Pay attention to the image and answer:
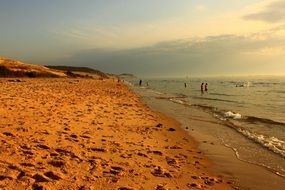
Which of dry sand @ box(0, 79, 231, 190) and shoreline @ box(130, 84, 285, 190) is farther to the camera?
shoreline @ box(130, 84, 285, 190)

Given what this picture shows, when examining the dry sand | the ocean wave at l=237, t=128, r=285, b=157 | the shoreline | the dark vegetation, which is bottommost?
the ocean wave at l=237, t=128, r=285, b=157

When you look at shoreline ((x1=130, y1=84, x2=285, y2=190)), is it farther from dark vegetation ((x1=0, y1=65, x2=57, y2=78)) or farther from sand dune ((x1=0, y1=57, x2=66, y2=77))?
sand dune ((x1=0, y1=57, x2=66, y2=77))

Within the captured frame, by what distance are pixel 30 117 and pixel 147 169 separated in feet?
20.2

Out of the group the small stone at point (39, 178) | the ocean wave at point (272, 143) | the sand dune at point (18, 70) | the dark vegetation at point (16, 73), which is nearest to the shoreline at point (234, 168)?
the ocean wave at point (272, 143)

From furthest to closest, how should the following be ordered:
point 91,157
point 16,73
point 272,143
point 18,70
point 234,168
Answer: point 18,70 → point 16,73 → point 272,143 → point 234,168 → point 91,157

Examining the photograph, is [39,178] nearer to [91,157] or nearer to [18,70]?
[91,157]

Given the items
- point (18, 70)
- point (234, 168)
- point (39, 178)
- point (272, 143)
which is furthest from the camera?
point (18, 70)

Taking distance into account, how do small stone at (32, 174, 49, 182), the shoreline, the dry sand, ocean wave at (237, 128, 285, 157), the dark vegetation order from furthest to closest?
the dark vegetation → ocean wave at (237, 128, 285, 157) → the shoreline → the dry sand → small stone at (32, 174, 49, 182)

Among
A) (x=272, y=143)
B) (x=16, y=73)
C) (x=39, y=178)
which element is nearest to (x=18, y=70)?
(x=16, y=73)

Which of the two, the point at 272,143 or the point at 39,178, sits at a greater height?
the point at 39,178

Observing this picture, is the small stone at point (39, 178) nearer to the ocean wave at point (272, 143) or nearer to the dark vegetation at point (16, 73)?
the ocean wave at point (272, 143)

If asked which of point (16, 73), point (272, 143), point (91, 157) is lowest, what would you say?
point (272, 143)

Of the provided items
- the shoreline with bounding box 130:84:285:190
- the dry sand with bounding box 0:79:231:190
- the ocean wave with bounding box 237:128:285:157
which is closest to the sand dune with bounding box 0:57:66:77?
the dry sand with bounding box 0:79:231:190

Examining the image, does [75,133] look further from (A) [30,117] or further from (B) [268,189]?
A: (B) [268,189]
